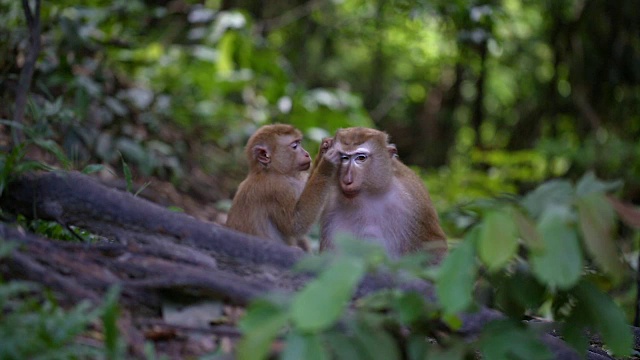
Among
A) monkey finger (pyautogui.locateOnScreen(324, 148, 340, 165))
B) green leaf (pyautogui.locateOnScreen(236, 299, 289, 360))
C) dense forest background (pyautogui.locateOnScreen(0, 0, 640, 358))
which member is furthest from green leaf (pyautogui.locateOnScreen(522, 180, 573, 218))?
dense forest background (pyautogui.locateOnScreen(0, 0, 640, 358))

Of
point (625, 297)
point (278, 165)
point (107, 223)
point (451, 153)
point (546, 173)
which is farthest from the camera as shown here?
point (451, 153)

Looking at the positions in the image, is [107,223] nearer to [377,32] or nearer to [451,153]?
[377,32]

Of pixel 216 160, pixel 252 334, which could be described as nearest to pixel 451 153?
pixel 216 160

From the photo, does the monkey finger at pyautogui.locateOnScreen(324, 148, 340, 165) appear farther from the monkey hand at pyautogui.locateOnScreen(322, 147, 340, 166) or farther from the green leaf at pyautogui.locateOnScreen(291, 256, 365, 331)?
the green leaf at pyautogui.locateOnScreen(291, 256, 365, 331)

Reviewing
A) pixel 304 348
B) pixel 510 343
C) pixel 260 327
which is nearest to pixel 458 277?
pixel 510 343

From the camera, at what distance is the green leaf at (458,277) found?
2.45 metres

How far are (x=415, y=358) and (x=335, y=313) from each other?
533 mm

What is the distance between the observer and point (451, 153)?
44.4 feet

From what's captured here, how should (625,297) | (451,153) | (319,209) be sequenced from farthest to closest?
(451,153), (625,297), (319,209)

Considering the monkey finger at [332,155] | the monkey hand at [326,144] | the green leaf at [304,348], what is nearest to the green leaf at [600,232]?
the green leaf at [304,348]

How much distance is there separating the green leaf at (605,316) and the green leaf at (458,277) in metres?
0.52

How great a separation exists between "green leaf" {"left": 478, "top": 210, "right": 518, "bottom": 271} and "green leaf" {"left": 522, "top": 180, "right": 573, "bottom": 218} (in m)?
0.15

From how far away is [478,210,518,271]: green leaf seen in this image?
2441mm

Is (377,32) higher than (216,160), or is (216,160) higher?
(377,32)
